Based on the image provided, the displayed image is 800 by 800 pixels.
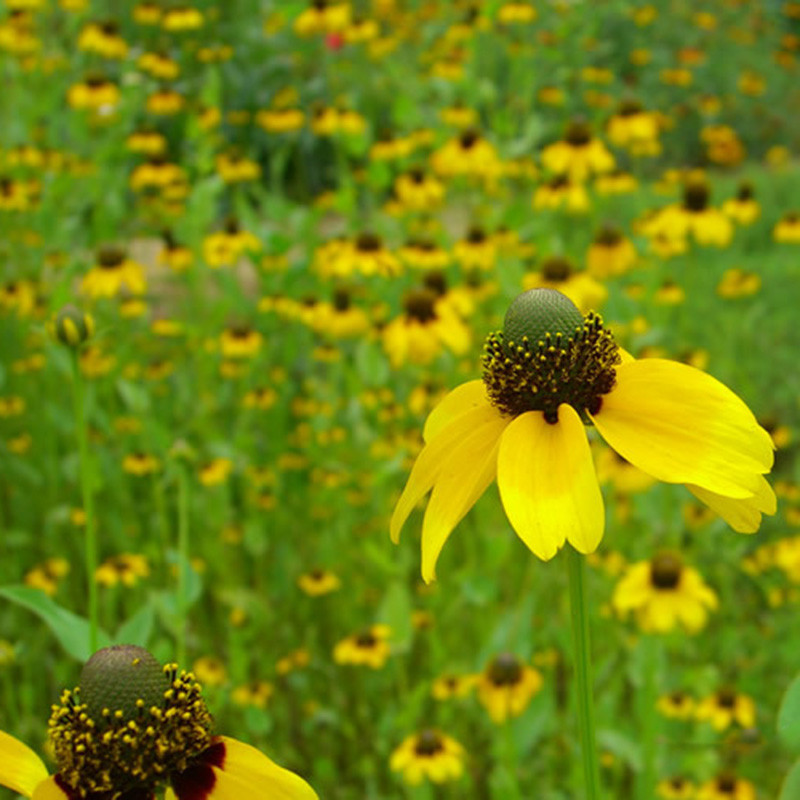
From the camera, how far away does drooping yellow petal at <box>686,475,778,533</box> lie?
30.2 inches

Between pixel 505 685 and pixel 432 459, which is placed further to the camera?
pixel 505 685

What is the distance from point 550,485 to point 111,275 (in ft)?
8.32

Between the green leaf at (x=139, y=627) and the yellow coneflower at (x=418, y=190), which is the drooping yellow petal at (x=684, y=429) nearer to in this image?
the green leaf at (x=139, y=627)

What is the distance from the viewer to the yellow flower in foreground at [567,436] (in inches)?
29.9

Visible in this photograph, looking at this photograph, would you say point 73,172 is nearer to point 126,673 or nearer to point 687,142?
point 126,673

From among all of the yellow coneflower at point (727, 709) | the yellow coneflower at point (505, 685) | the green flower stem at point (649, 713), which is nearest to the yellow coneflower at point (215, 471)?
the yellow coneflower at point (505, 685)

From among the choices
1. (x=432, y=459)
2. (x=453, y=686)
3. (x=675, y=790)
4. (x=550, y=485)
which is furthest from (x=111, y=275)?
(x=550, y=485)

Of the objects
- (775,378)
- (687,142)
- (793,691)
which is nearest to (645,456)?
(793,691)

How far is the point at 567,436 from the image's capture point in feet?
2.65

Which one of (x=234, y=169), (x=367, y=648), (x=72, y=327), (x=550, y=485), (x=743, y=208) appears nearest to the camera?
(x=550, y=485)

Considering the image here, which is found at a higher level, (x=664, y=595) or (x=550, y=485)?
(x=550, y=485)

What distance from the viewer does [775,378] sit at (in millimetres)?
4422

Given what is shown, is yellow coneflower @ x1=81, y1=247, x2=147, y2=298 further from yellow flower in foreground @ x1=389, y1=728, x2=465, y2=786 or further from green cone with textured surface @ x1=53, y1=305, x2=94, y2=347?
green cone with textured surface @ x1=53, y1=305, x2=94, y2=347

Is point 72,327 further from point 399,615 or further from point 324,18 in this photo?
point 324,18
